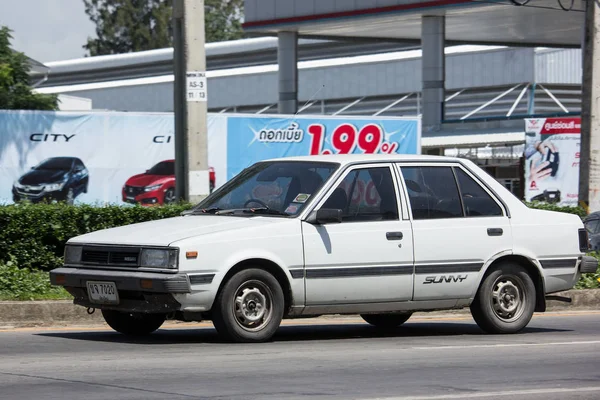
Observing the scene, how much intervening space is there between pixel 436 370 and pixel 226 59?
5950 cm

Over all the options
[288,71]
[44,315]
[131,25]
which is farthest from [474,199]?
[131,25]

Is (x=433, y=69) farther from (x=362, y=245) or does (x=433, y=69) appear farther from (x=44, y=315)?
(x=362, y=245)

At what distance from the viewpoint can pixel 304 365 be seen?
9133mm

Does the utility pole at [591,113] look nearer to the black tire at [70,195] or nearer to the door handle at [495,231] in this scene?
the door handle at [495,231]

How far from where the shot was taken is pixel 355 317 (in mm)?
13945

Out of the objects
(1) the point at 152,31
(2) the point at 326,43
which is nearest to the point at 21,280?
(2) the point at 326,43

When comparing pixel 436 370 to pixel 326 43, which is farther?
pixel 326 43

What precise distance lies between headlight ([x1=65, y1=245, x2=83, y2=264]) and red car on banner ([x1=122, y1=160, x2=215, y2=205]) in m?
12.3

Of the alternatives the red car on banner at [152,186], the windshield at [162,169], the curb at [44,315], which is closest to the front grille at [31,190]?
the red car on banner at [152,186]

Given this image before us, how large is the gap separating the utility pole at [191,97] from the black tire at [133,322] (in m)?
5.17

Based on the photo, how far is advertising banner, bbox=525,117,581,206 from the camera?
30.8 m

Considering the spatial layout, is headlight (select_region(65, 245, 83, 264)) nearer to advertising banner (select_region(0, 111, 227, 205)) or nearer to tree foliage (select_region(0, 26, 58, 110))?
advertising banner (select_region(0, 111, 227, 205))

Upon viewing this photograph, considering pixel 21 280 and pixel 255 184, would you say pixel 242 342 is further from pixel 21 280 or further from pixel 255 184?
pixel 21 280

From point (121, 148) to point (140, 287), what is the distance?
525 inches
